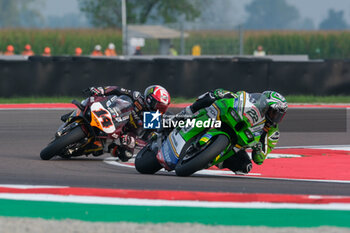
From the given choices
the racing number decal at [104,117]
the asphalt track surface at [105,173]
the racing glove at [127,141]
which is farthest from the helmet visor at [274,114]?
the racing number decal at [104,117]

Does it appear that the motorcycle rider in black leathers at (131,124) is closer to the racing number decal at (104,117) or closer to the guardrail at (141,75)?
the racing number decal at (104,117)

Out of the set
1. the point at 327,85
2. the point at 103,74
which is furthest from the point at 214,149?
the point at 327,85

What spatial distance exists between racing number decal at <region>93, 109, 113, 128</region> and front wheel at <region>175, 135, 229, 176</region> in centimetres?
190

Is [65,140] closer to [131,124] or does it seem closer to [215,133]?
[131,124]

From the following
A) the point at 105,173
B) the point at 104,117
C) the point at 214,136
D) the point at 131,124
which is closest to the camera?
the point at 214,136

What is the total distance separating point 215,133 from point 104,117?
2167 mm

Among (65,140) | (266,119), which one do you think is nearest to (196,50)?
(65,140)

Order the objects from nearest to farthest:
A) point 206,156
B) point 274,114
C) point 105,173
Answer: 1. point 206,156
2. point 274,114
3. point 105,173

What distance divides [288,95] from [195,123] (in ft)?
39.0

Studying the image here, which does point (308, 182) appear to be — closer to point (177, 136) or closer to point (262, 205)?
point (177, 136)

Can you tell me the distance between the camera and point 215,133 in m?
7.16

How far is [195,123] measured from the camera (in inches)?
288

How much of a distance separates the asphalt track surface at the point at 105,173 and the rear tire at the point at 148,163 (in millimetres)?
97

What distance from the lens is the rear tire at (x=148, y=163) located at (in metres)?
7.88
